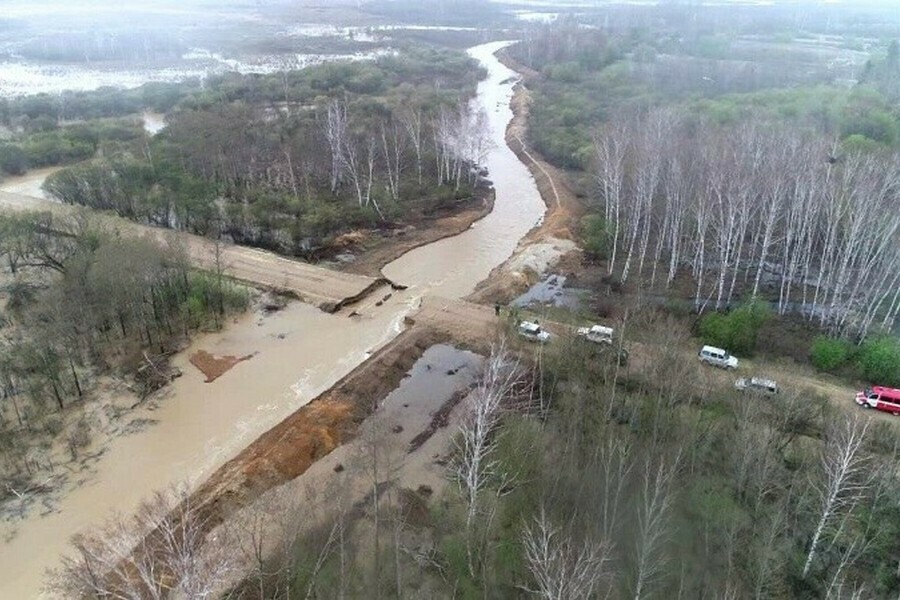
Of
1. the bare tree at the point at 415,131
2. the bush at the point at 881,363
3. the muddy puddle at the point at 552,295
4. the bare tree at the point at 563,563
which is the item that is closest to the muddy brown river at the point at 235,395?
the muddy puddle at the point at 552,295

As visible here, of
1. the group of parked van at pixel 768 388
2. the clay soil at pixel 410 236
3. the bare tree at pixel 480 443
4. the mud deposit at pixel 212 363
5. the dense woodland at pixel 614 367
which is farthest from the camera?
the clay soil at pixel 410 236

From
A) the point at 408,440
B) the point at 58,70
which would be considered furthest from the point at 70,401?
the point at 58,70

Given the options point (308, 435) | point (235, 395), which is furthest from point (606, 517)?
point (235, 395)

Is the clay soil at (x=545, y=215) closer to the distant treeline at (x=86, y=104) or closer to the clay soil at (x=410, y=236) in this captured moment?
the clay soil at (x=410, y=236)

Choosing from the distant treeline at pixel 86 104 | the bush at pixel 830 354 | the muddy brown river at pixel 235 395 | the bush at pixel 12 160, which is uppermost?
the distant treeline at pixel 86 104

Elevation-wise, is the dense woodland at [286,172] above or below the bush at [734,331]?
above

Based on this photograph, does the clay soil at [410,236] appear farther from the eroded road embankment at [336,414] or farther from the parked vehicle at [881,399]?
the parked vehicle at [881,399]

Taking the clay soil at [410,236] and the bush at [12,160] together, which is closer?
the clay soil at [410,236]

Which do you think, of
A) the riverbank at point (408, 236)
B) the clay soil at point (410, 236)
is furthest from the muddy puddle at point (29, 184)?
the clay soil at point (410, 236)

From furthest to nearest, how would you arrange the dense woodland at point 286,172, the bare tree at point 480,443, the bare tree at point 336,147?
the bare tree at point 336,147 < the dense woodland at point 286,172 < the bare tree at point 480,443
